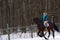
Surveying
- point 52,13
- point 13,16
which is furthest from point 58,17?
point 13,16

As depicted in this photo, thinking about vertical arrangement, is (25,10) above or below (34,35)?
above

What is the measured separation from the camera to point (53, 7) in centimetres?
2677

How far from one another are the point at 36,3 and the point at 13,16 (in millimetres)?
2465

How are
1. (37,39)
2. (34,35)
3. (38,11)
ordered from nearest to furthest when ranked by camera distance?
(37,39)
(34,35)
(38,11)

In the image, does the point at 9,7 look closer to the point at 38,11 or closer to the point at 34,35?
the point at 38,11

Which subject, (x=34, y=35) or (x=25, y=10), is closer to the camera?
(x=34, y=35)

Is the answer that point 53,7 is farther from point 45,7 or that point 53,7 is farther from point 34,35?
point 34,35

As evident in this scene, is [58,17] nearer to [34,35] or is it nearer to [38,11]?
[38,11]

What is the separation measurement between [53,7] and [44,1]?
103 cm

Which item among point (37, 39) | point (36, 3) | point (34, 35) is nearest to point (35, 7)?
point (36, 3)

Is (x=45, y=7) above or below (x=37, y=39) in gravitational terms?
above

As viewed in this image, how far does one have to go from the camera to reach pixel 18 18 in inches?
1059

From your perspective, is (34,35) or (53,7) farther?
(53,7)

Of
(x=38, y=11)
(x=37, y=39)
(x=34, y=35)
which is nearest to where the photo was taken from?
(x=37, y=39)
